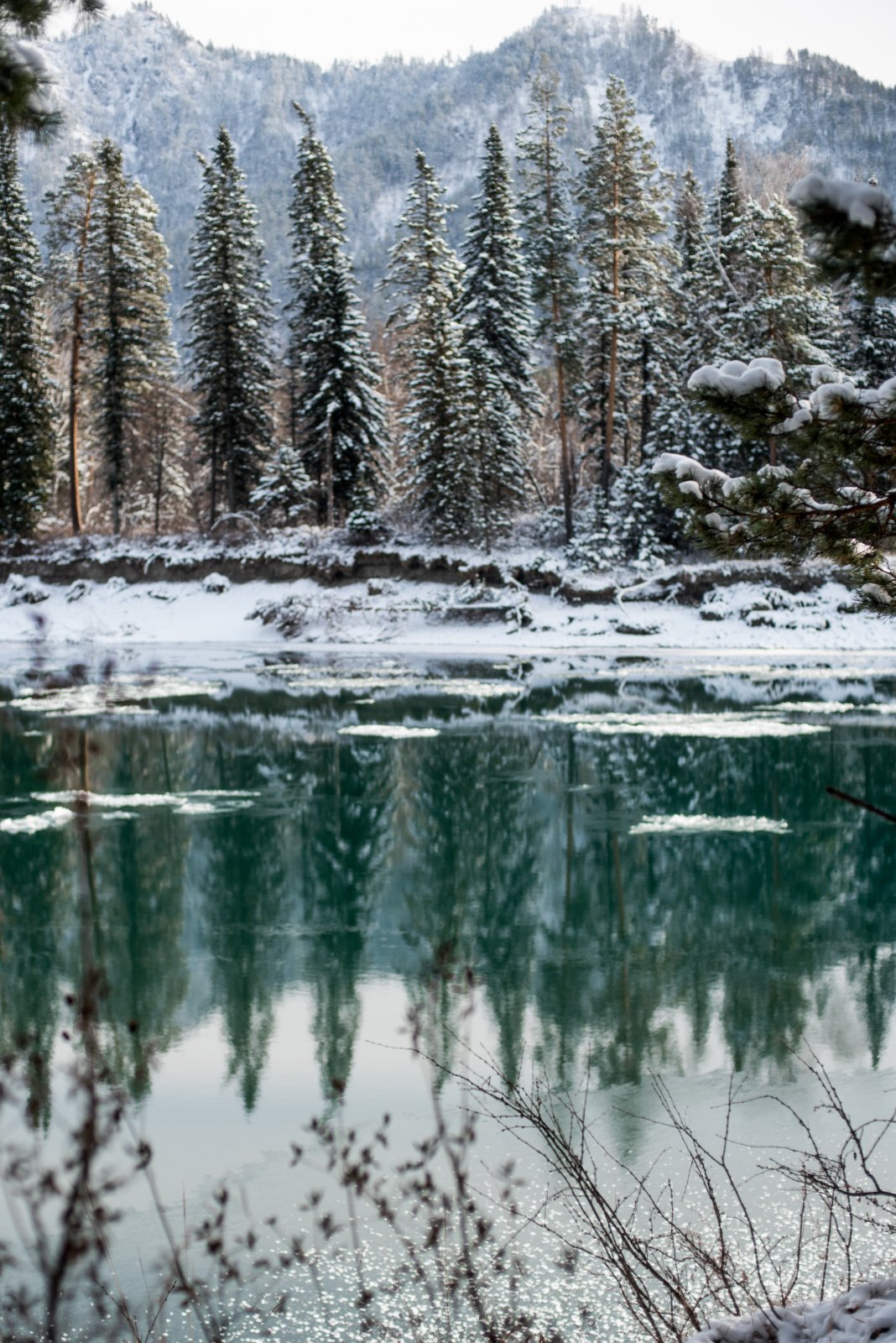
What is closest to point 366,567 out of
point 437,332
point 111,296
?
point 437,332

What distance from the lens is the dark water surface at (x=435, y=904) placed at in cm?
743

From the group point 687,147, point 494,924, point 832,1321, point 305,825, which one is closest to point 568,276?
point 305,825

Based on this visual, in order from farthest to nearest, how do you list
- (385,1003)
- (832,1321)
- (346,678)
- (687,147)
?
(687,147), (346,678), (385,1003), (832,1321)

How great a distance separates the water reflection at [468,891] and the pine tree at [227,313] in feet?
71.1

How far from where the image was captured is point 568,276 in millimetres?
38906

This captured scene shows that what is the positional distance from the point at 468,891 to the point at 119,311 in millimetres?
33028

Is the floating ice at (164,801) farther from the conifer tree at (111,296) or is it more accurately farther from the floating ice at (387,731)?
the conifer tree at (111,296)

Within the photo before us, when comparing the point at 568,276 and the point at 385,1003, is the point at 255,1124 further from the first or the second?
the point at 568,276

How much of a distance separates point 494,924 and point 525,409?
3121 cm

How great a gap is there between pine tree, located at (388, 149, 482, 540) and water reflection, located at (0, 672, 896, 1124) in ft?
59.8

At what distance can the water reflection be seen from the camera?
8.09 m

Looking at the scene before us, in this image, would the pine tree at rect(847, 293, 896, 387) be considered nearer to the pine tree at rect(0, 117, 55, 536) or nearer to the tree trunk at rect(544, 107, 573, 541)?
the tree trunk at rect(544, 107, 573, 541)

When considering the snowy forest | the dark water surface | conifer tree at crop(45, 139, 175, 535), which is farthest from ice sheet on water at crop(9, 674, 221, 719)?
conifer tree at crop(45, 139, 175, 535)

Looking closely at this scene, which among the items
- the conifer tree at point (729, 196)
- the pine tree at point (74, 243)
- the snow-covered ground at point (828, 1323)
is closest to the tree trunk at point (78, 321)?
the pine tree at point (74, 243)
